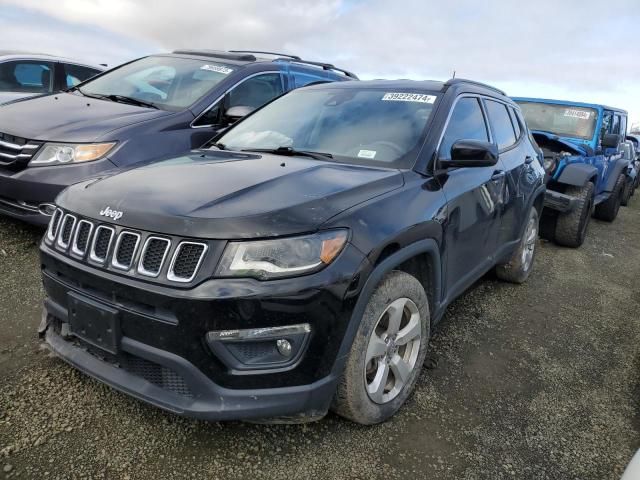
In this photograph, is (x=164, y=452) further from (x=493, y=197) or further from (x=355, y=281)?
(x=493, y=197)

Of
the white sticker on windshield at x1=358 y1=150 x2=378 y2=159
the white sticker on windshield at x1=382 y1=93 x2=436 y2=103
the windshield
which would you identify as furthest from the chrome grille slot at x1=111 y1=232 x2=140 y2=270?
the windshield

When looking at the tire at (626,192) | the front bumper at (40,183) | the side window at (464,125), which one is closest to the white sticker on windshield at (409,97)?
the side window at (464,125)

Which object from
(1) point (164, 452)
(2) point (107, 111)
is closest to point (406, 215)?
(1) point (164, 452)

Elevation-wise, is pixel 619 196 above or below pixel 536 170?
below

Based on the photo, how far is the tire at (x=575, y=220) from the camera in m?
6.02

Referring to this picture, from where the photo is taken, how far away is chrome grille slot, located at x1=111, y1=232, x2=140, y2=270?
6.40 feet

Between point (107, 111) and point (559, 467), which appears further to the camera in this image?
point (107, 111)

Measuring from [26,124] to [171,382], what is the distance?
2.99 meters

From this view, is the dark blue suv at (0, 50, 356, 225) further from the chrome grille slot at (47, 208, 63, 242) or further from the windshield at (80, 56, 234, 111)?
the chrome grille slot at (47, 208, 63, 242)

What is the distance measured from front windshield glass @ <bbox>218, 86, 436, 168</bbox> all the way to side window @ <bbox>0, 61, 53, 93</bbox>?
4.55m

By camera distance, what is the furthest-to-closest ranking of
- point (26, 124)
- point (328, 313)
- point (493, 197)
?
1. point (26, 124)
2. point (493, 197)
3. point (328, 313)

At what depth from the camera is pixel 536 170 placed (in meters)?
4.37

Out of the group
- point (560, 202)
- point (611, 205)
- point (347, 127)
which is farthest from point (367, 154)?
point (611, 205)

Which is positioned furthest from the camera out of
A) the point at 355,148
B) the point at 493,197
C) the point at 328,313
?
the point at 493,197
